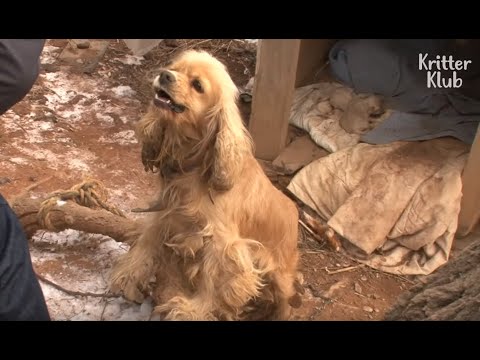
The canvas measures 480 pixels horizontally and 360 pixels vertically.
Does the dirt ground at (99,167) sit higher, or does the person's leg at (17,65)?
the person's leg at (17,65)

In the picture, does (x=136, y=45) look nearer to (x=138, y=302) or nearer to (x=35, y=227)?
(x=35, y=227)

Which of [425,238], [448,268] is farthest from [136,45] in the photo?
[448,268]

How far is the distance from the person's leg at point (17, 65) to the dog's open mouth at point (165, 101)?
811 millimetres

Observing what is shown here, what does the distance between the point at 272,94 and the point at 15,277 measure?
10.6ft

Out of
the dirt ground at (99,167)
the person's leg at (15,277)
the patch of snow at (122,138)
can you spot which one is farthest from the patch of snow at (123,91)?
the person's leg at (15,277)

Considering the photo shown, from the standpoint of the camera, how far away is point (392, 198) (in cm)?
486

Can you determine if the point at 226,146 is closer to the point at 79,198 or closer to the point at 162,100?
the point at 162,100

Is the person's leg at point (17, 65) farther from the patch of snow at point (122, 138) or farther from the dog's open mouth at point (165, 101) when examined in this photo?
the patch of snow at point (122, 138)

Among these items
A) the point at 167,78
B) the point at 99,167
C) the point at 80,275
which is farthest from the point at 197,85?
the point at 99,167

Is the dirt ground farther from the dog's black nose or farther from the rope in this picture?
the dog's black nose

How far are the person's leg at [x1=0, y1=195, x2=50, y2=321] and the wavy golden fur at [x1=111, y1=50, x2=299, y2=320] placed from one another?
94 centimetres

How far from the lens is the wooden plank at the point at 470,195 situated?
4762 millimetres
